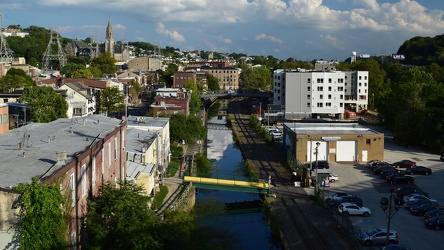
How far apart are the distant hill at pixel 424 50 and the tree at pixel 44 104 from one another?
2914 inches

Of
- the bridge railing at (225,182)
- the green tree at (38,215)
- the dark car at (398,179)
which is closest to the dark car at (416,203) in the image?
the dark car at (398,179)

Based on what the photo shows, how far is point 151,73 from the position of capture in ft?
322

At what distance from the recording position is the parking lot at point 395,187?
64.0 feet

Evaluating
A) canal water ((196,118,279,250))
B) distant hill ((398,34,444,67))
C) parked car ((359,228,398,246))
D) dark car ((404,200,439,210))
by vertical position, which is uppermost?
distant hill ((398,34,444,67))

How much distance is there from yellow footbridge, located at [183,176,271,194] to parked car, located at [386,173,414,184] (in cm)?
680

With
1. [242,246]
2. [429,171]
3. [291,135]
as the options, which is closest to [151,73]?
[291,135]

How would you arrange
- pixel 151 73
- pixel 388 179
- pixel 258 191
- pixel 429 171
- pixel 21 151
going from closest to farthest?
pixel 21 151 → pixel 258 191 → pixel 388 179 → pixel 429 171 → pixel 151 73

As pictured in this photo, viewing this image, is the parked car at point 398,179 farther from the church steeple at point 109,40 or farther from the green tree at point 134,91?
the church steeple at point 109,40

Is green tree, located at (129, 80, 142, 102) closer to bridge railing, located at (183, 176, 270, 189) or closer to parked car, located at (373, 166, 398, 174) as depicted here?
parked car, located at (373, 166, 398, 174)

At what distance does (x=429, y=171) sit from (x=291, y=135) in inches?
364

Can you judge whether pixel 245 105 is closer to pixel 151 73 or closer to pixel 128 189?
pixel 151 73

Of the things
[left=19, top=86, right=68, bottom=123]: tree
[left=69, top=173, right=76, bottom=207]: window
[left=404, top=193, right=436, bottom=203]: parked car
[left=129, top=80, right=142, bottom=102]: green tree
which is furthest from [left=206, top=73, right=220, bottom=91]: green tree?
[left=69, top=173, right=76, bottom=207]: window

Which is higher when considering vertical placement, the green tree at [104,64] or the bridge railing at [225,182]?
the green tree at [104,64]

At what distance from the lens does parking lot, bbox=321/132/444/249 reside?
19500mm
